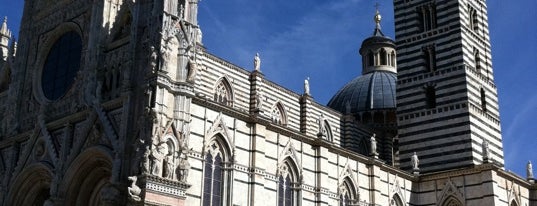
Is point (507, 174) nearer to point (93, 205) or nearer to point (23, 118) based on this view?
point (93, 205)

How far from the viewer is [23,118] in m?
26.7

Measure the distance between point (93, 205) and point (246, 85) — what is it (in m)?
12.0

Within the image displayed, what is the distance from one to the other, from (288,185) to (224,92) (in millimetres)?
A: 8899

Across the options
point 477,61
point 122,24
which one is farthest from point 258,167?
point 477,61

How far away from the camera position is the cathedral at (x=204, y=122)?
830 inches

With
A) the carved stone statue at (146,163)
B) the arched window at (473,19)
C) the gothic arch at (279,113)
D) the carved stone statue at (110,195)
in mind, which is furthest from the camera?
the arched window at (473,19)

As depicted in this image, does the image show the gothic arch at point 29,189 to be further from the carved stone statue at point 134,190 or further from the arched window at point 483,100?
the arched window at point 483,100

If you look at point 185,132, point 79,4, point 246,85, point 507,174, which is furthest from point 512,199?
point 79,4

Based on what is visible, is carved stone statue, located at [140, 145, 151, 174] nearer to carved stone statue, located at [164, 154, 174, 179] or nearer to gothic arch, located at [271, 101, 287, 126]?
carved stone statue, located at [164, 154, 174, 179]

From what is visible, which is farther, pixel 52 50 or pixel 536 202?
pixel 536 202

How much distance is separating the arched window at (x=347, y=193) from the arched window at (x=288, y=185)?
267 cm

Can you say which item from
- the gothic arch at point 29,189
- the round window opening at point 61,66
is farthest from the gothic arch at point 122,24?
the gothic arch at point 29,189

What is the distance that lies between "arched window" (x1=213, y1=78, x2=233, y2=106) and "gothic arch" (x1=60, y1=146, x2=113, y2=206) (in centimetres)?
983

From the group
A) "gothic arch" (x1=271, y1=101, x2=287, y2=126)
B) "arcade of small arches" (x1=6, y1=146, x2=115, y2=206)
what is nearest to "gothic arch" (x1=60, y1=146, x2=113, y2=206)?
"arcade of small arches" (x1=6, y1=146, x2=115, y2=206)
